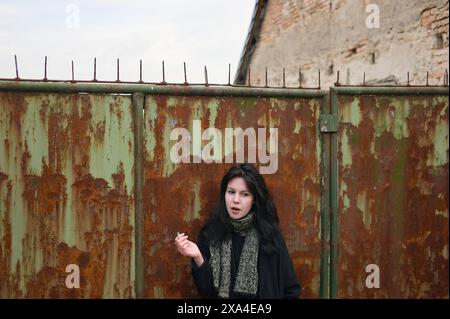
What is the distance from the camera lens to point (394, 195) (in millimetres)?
3473

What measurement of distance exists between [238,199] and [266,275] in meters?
0.51

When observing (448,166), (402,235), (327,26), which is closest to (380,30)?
(327,26)

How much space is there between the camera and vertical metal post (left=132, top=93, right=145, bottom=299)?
10.3 feet

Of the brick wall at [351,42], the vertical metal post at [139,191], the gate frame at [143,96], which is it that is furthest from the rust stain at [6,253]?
the brick wall at [351,42]

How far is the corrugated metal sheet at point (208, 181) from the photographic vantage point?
3.19m

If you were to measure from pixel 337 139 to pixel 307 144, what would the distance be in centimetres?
23

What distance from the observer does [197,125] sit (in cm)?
322

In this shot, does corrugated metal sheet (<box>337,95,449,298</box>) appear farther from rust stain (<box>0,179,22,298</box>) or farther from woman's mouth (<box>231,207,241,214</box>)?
rust stain (<box>0,179,22,298</box>)

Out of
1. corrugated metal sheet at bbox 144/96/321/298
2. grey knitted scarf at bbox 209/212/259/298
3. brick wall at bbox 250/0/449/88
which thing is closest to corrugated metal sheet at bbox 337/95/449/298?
corrugated metal sheet at bbox 144/96/321/298

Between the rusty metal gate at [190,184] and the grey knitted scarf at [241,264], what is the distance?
0.40 m

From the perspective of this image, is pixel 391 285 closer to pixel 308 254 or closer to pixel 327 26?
pixel 308 254

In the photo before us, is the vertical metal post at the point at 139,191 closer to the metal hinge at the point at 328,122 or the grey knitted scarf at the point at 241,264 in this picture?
the grey knitted scarf at the point at 241,264

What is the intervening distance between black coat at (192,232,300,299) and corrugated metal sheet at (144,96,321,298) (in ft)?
1.27

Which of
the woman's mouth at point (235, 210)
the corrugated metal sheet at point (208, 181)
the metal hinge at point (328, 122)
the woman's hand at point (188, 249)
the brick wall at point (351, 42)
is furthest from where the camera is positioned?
the brick wall at point (351, 42)
